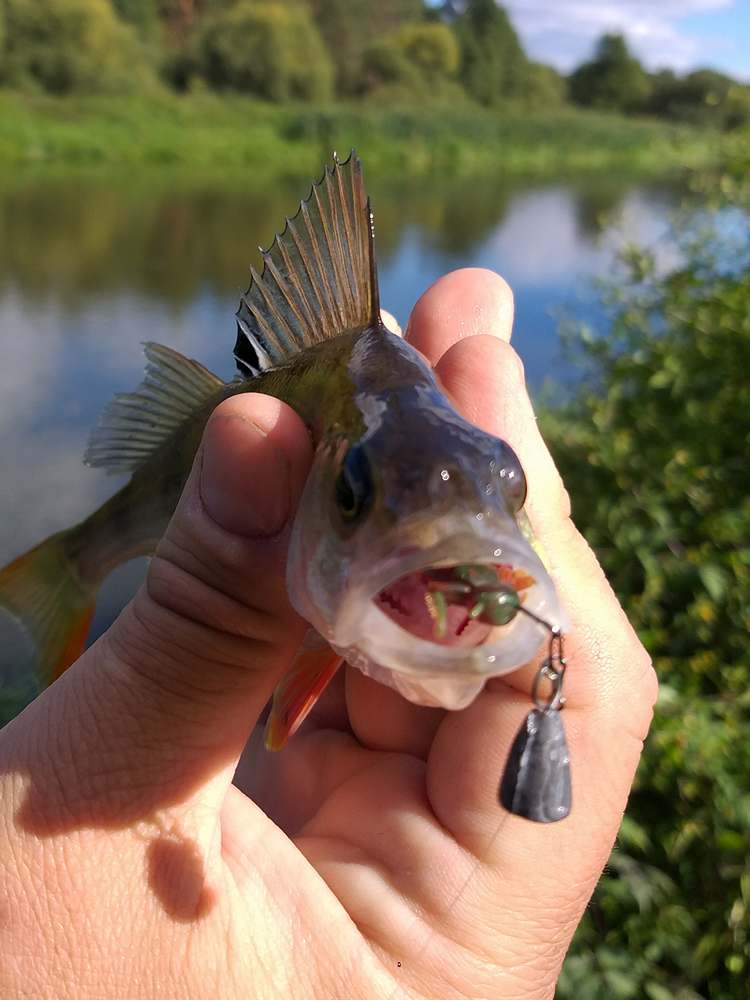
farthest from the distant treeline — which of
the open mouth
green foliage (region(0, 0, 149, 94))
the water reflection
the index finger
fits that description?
the open mouth

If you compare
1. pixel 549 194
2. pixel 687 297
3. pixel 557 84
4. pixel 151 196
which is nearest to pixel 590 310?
pixel 687 297

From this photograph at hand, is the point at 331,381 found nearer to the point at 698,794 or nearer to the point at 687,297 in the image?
the point at 698,794

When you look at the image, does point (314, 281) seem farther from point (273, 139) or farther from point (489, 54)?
point (489, 54)

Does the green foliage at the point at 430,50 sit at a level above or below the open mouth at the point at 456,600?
below

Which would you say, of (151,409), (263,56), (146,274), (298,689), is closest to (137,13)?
(263,56)

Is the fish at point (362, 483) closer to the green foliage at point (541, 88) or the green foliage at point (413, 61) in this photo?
the green foliage at point (413, 61)

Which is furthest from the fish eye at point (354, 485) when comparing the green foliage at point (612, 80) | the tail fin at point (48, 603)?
the green foliage at point (612, 80)
